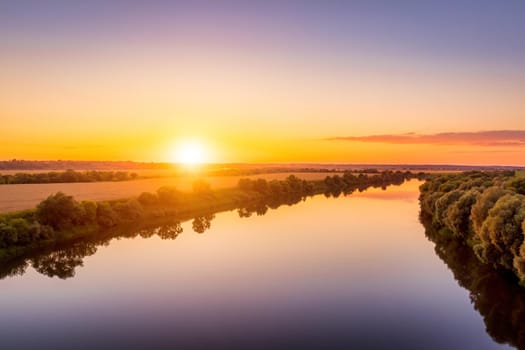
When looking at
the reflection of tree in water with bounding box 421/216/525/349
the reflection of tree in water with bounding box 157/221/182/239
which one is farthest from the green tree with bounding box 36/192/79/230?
the reflection of tree in water with bounding box 421/216/525/349

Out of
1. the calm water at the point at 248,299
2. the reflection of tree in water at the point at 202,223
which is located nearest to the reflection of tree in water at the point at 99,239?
the reflection of tree in water at the point at 202,223

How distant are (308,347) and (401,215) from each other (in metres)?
38.8

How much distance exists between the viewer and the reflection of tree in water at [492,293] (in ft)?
57.8

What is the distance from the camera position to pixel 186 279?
24594 mm

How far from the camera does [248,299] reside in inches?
824

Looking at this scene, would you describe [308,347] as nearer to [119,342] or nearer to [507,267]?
[119,342]

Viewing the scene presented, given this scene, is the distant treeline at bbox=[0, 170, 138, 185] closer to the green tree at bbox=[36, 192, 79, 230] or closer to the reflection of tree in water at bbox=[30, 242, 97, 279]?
the green tree at bbox=[36, 192, 79, 230]

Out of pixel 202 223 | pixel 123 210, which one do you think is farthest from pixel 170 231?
pixel 123 210

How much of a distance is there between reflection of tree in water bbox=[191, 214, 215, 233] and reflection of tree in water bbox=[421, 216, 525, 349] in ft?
68.9

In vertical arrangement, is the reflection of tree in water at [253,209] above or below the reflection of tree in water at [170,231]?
below

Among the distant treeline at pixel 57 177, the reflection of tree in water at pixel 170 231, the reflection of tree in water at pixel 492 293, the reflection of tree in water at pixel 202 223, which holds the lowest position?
the reflection of tree in water at pixel 492 293

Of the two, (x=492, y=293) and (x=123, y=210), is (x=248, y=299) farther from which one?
(x=123, y=210)

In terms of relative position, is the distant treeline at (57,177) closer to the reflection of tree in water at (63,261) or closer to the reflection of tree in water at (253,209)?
the reflection of tree in water at (253,209)

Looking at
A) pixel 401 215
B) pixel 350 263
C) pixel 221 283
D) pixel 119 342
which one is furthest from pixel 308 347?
pixel 401 215
